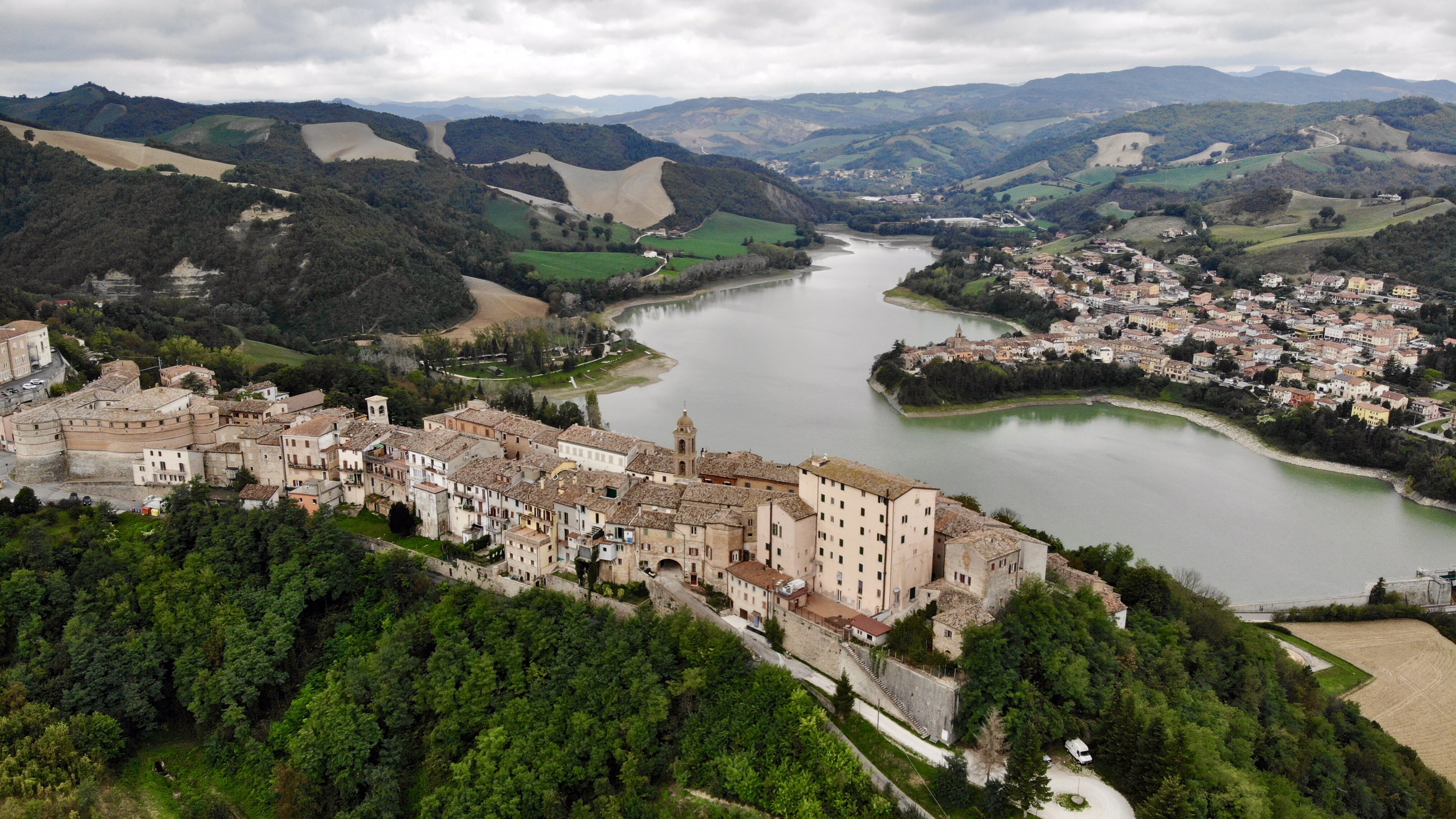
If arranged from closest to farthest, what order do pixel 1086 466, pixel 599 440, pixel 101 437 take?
1. pixel 599 440
2. pixel 101 437
3. pixel 1086 466

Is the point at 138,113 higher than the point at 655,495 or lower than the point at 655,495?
higher

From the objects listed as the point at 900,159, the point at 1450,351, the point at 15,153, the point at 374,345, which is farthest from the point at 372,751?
the point at 900,159

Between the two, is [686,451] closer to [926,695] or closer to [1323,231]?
[926,695]

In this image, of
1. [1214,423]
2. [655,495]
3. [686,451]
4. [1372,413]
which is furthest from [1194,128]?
[655,495]

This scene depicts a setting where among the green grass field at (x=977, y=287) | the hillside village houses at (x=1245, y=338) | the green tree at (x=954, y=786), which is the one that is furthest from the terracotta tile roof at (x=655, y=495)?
the green grass field at (x=977, y=287)

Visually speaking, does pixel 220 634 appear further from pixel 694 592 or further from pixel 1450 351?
pixel 1450 351

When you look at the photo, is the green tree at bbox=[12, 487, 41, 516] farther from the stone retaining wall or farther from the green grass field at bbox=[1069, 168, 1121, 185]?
the green grass field at bbox=[1069, 168, 1121, 185]
